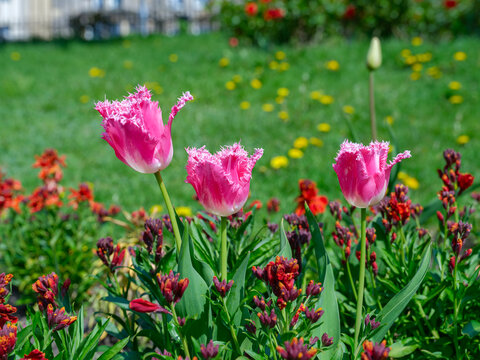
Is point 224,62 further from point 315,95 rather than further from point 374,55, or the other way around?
point 374,55

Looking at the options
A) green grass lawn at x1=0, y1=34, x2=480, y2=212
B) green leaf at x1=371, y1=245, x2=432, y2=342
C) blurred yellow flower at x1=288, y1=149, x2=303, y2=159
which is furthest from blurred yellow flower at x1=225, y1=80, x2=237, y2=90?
green leaf at x1=371, y1=245, x2=432, y2=342

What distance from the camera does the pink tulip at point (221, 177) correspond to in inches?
46.7

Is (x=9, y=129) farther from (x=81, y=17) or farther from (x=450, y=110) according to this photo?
(x=81, y=17)

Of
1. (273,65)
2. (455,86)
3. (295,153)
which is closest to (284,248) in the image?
(295,153)

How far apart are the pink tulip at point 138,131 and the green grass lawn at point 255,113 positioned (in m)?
2.51

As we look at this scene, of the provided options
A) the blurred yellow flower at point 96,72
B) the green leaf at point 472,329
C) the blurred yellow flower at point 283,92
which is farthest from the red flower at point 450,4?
the green leaf at point 472,329

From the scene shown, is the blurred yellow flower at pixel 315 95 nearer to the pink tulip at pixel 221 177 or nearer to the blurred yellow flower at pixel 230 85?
the blurred yellow flower at pixel 230 85

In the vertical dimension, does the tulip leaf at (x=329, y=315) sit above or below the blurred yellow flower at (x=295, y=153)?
above

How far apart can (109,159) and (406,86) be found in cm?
361

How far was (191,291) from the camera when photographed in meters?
1.26

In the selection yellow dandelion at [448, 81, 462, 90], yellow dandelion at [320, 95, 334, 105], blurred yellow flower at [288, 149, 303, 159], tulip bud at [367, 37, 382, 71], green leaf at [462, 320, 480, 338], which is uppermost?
tulip bud at [367, 37, 382, 71]

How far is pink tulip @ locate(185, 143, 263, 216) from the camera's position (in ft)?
3.89

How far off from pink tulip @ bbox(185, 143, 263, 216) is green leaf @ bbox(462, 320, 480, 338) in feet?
2.43

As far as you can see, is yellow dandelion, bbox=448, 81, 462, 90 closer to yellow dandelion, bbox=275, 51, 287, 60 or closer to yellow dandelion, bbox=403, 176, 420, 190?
yellow dandelion, bbox=403, 176, 420, 190
